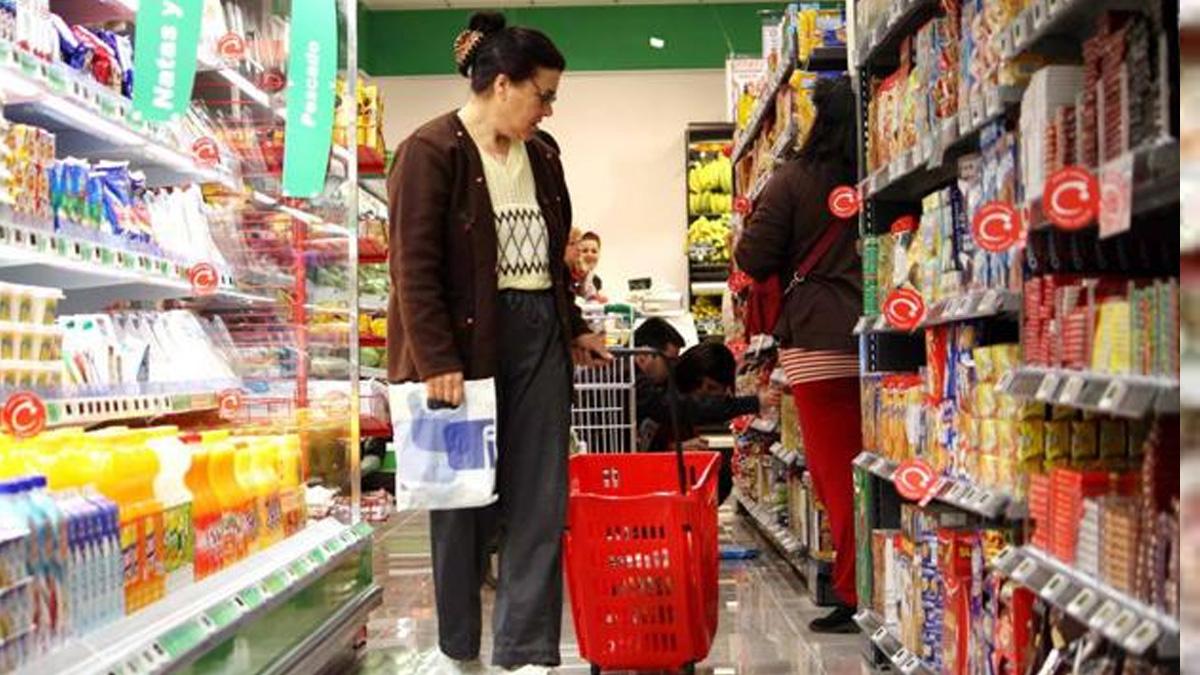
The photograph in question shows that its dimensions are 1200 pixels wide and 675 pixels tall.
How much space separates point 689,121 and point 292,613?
9.83 metres

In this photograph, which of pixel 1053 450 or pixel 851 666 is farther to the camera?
pixel 851 666

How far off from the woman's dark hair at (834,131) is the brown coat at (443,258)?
162 centimetres

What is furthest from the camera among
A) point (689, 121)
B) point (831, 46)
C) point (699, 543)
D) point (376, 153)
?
point (689, 121)

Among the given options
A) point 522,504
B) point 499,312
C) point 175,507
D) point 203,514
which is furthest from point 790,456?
point 175,507

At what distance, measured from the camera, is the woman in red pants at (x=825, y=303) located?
462cm

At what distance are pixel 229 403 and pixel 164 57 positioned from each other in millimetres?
1281

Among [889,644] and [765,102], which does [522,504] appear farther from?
[765,102]

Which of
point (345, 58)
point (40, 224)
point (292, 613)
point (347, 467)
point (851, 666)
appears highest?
point (345, 58)

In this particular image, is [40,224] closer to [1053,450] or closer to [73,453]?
[73,453]

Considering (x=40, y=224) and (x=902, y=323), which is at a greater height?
(x=40, y=224)

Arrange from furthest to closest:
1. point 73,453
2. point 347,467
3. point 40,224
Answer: point 347,467 < point 40,224 < point 73,453

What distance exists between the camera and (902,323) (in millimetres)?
3357

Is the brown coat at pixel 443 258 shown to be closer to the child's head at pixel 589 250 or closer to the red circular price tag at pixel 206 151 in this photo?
the red circular price tag at pixel 206 151

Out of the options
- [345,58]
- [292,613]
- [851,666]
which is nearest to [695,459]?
→ [851,666]
